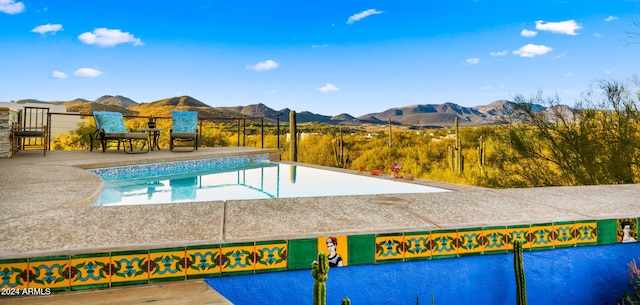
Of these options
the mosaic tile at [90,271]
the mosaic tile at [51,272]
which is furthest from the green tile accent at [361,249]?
the mosaic tile at [51,272]

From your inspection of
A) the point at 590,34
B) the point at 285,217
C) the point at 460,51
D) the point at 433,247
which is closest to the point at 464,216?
the point at 433,247

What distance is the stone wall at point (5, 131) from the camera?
19.3 ft

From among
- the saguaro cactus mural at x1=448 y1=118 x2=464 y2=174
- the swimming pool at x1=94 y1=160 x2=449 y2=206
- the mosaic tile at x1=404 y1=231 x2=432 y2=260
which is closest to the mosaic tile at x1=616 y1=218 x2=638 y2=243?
the mosaic tile at x1=404 y1=231 x2=432 y2=260

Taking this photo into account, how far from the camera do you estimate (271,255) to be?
125 centimetres

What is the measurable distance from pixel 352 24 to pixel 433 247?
18.3 meters

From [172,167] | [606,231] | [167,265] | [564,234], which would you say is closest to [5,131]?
[172,167]

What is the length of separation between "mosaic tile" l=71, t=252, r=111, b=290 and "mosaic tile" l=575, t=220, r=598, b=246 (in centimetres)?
180

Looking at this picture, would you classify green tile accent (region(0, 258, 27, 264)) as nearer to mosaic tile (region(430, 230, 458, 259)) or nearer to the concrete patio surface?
the concrete patio surface

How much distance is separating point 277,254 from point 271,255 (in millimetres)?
21

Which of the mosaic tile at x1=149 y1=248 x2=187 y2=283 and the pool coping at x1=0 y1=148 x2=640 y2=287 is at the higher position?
the pool coping at x1=0 y1=148 x2=640 y2=287

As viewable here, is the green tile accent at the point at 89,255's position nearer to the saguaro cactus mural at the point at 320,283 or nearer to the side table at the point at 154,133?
the saguaro cactus mural at the point at 320,283

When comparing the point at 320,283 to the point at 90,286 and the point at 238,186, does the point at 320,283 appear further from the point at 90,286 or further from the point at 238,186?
the point at 238,186

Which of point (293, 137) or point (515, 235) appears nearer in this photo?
point (515, 235)

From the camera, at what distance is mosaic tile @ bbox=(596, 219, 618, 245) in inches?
61.6
